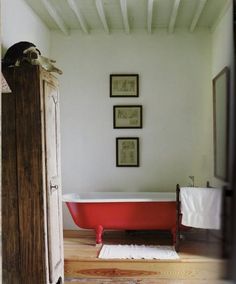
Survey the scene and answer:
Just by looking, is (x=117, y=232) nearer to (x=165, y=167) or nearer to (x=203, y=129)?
(x=165, y=167)

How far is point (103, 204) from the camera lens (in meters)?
→ 4.06

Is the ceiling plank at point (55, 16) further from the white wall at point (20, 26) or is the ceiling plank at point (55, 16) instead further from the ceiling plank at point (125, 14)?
the ceiling plank at point (125, 14)

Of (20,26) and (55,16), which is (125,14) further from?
(20,26)

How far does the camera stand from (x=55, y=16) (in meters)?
4.15

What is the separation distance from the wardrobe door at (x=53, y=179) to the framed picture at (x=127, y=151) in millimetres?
1691

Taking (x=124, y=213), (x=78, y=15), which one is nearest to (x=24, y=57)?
(x=78, y=15)

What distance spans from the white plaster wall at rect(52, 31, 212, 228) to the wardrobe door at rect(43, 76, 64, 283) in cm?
165

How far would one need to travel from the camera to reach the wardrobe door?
2.83m

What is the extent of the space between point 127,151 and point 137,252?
1.49m

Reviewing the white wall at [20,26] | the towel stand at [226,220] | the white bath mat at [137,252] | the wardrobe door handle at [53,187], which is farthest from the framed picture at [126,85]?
the towel stand at [226,220]

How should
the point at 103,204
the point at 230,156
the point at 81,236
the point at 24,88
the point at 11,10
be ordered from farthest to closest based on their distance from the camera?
the point at 81,236 → the point at 103,204 → the point at 11,10 → the point at 24,88 → the point at 230,156

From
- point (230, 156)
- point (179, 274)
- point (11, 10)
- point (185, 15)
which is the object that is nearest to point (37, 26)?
point (11, 10)

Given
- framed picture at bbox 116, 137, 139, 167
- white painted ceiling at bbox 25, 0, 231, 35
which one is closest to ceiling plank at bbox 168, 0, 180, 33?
white painted ceiling at bbox 25, 0, 231, 35

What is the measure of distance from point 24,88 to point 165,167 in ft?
8.61
